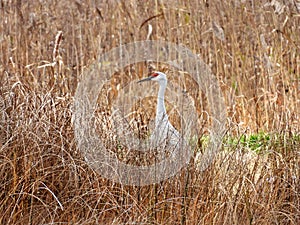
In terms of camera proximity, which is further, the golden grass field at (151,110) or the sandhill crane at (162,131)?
the sandhill crane at (162,131)

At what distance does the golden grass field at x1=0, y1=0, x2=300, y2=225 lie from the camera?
2549 millimetres

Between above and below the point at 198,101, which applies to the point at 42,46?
above

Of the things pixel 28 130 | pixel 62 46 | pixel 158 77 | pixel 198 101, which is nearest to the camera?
pixel 28 130

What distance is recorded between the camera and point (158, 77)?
4234mm

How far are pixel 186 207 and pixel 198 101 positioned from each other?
2.06 metres

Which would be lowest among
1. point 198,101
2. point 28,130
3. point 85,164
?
point 198,101

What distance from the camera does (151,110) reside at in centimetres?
475

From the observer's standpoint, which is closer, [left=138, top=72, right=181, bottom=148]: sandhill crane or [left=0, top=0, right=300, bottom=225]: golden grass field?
[left=0, top=0, right=300, bottom=225]: golden grass field

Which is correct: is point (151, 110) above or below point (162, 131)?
below

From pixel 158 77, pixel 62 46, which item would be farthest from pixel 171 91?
pixel 62 46

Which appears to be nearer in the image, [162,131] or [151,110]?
[162,131]

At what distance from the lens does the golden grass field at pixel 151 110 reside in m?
2.55

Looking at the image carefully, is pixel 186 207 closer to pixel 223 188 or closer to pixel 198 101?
pixel 223 188

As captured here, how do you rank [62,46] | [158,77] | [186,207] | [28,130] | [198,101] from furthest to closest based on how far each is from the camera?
1. [62,46]
2. [198,101]
3. [158,77]
4. [28,130]
5. [186,207]
